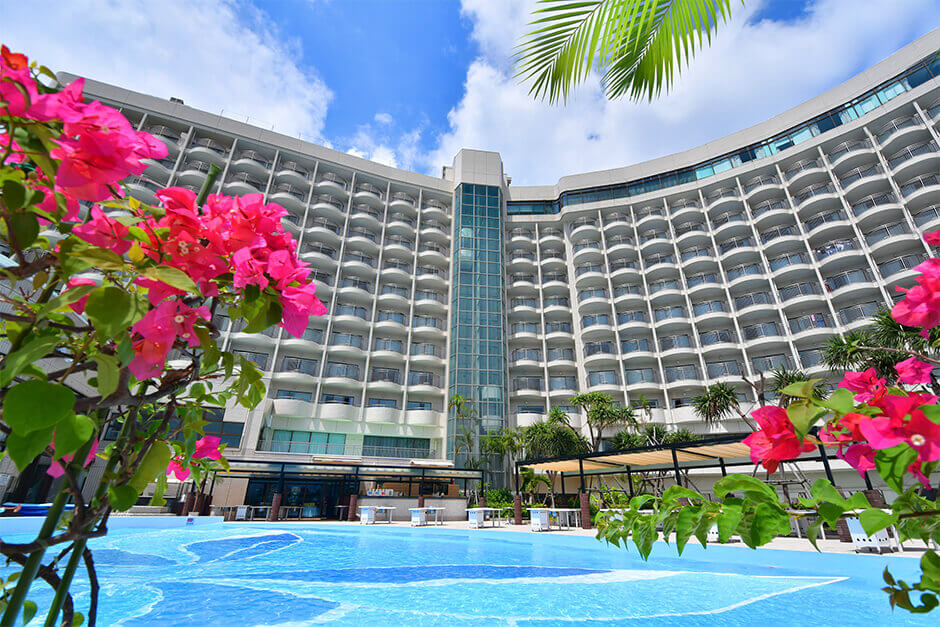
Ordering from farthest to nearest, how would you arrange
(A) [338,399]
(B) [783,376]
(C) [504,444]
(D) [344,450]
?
(A) [338,399] → (C) [504,444] → (D) [344,450] → (B) [783,376]

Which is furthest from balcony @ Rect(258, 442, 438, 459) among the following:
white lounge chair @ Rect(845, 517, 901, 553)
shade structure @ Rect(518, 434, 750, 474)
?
white lounge chair @ Rect(845, 517, 901, 553)

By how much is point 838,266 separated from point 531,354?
77.6ft

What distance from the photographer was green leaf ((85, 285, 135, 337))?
0.64 metres

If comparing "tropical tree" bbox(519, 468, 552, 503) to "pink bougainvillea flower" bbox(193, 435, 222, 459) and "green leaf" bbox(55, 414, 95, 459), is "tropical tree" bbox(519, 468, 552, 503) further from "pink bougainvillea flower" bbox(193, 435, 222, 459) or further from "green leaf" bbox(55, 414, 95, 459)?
"green leaf" bbox(55, 414, 95, 459)

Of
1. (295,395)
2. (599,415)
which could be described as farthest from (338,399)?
(599,415)

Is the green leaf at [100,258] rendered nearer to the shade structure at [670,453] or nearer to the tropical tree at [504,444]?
the shade structure at [670,453]

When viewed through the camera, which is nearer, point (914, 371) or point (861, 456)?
point (861, 456)

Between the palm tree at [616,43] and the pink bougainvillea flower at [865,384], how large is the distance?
1473 millimetres

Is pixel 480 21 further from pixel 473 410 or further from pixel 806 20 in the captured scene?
pixel 473 410

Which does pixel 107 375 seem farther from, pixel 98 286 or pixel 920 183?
pixel 920 183

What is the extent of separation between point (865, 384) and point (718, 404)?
33047 mm

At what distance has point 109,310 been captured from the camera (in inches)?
26.0

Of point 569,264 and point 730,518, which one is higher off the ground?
point 569,264

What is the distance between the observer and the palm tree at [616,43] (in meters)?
1.86
